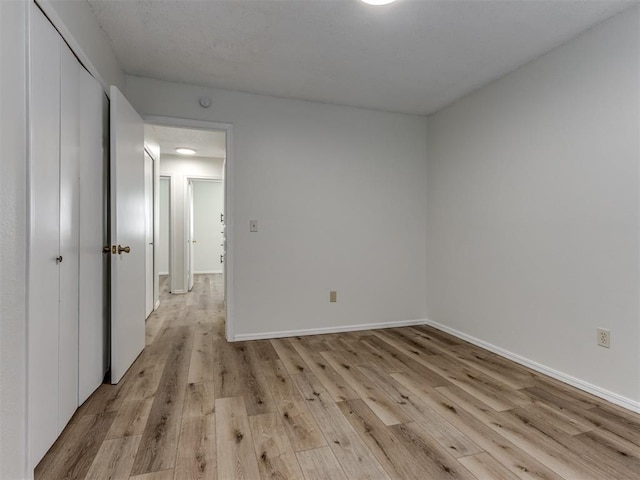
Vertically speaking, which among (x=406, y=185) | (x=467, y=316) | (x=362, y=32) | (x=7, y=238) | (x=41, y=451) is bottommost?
(x=41, y=451)

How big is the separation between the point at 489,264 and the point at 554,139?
1.09 meters

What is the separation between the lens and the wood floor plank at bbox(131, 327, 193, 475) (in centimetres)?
147

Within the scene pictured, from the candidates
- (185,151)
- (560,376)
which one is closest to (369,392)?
(560,376)

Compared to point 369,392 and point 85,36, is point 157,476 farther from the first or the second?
point 85,36

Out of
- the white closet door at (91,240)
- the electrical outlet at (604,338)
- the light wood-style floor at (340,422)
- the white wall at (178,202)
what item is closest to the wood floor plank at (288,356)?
the light wood-style floor at (340,422)

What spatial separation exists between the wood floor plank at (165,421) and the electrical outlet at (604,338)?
2498 mm

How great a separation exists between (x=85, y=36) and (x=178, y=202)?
3.69m

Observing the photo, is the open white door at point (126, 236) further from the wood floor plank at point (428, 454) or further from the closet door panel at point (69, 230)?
the wood floor plank at point (428, 454)

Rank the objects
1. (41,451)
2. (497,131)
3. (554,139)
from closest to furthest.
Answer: (41,451)
(554,139)
(497,131)

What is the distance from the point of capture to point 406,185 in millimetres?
3719

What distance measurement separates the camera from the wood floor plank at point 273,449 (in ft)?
4.64

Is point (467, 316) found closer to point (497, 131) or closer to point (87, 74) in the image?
point (497, 131)

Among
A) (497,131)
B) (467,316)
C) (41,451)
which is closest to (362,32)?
(497,131)

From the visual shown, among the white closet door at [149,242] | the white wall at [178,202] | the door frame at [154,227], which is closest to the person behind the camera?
the white closet door at [149,242]
